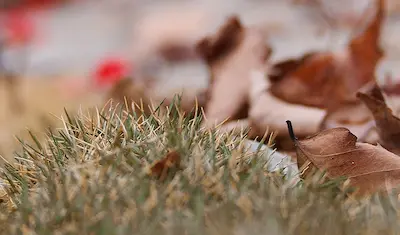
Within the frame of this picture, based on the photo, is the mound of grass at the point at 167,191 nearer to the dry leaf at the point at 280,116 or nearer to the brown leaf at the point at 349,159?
the brown leaf at the point at 349,159

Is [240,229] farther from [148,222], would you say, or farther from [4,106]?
[4,106]

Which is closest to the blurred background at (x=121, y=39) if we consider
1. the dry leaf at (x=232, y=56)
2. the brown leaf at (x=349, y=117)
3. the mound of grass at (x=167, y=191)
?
the dry leaf at (x=232, y=56)

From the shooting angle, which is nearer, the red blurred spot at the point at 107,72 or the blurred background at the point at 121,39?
the red blurred spot at the point at 107,72

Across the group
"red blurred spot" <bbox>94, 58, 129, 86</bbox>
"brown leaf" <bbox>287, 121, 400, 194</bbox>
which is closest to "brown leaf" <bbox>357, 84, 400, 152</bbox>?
"brown leaf" <bbox>287, 121, 400, 194</bbox>

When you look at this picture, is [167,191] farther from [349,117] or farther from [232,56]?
Result: [232,56]

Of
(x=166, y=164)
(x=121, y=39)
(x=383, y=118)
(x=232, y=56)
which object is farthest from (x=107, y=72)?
(x=121, y=39)

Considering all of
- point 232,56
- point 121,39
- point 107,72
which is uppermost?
A: point 232,56
